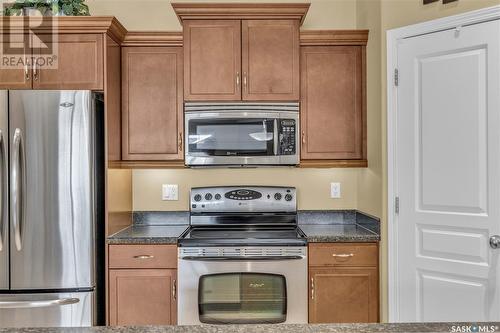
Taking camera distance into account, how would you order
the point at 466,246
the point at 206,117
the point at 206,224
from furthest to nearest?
the point at 206,224, the point at 206,117, the point at 466,246

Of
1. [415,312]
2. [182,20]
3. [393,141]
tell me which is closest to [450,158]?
[393,141]

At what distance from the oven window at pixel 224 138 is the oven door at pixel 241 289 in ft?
2.22

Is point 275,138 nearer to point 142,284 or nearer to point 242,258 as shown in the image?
point 242,258

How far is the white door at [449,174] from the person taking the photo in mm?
2201

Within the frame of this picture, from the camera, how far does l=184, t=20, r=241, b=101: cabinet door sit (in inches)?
111

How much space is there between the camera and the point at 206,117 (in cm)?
281

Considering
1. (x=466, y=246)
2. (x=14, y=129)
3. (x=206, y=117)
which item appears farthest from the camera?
(x=206, y=117)

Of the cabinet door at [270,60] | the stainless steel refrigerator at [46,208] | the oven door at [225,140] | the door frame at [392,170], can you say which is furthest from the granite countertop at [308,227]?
the cabinet door at [270,60]

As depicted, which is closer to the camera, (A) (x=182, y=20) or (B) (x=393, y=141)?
(B) (x=393, y=141)

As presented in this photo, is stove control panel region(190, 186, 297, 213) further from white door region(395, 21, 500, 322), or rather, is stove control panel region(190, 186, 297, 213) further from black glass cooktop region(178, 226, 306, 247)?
white door region(395, 21, 500, 322)

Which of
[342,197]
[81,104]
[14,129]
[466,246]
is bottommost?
[466,246]

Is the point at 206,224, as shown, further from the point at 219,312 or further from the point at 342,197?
the point at 342,197

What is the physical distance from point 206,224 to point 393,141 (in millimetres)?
1440

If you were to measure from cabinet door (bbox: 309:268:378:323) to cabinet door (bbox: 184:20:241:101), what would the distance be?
52.7 inches
